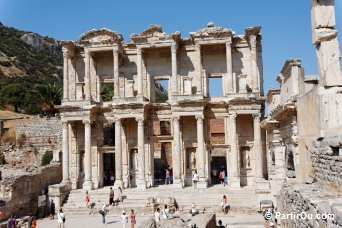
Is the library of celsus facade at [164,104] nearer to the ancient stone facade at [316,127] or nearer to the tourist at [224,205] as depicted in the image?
the tourist at [224,205]

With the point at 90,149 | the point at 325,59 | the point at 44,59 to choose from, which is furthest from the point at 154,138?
the point at 44,59

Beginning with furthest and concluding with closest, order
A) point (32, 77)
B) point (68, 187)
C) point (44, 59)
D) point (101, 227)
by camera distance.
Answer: point (44, 59), point (32, 77), point (68, 187), point (101, 227)

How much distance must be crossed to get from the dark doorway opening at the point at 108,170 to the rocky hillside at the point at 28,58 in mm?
37058

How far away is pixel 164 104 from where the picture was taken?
85.4 feet

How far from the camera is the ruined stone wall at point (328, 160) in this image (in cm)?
841

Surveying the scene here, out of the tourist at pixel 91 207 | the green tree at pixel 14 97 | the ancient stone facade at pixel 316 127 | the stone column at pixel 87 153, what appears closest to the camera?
the ancient stone facade at pixel 316 127

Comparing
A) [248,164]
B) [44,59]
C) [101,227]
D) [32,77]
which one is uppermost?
[44,59]

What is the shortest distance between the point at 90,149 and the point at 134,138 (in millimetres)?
2955

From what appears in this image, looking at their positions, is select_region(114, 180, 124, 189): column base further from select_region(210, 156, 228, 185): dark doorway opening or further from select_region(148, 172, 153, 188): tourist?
select_region(210, 156, 228, 185): dark doorway opening

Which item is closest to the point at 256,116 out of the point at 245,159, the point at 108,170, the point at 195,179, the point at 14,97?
the point at 245,159

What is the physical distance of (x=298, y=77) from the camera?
13.2 meters

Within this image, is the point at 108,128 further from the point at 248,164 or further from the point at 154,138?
the point at 248,164

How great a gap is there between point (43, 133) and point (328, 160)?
26.9 meters

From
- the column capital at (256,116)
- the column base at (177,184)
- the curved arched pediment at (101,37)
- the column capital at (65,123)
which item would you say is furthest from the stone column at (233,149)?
the column capital at (65,123)
